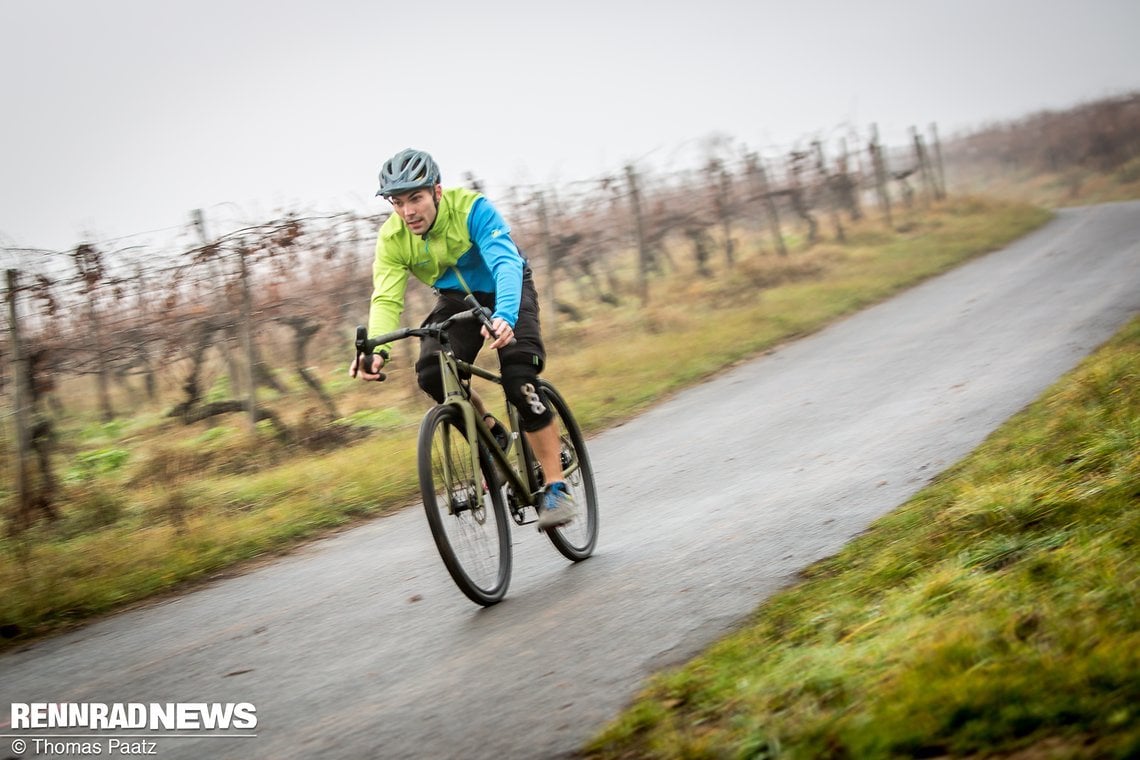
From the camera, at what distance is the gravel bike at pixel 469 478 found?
5.12m

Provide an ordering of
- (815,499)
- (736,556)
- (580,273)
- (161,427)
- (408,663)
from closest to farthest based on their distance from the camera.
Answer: (408,663), (736,556), (815,499), (161,427), (580,273)

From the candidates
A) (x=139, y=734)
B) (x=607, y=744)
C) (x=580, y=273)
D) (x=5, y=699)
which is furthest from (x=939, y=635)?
(x=580, y=273)

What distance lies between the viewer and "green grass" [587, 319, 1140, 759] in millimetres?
2732

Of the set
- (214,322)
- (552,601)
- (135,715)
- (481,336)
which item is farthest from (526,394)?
(214,322)

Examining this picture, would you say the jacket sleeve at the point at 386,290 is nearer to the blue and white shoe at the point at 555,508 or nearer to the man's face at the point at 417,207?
the man's face at the point at 417,207

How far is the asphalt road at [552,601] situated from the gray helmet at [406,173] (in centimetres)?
216

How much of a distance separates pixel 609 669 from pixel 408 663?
0.99m

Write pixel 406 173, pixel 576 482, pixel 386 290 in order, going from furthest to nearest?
pixel 576 482 < pixel 386 290 < pixel 406 173

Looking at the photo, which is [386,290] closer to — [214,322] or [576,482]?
[576,482]

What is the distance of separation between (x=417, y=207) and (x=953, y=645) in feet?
11.3

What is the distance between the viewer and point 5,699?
491 cm

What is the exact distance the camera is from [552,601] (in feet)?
17.7

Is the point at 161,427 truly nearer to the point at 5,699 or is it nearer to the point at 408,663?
the point at 5,699

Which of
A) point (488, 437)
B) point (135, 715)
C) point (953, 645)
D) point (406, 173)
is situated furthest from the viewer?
point (488, 437)
